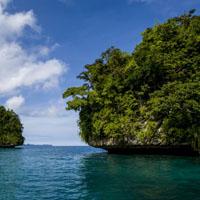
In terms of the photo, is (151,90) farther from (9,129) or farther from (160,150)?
(9,129)

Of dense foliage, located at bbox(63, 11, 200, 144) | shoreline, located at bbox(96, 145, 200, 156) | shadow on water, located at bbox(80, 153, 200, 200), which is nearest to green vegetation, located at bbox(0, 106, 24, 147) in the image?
dense foliage, located at bbox(63, 11, 200, 144)

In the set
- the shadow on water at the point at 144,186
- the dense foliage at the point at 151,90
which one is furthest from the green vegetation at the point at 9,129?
the shadow on water at the point at 144,186

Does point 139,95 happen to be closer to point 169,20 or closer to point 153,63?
point 153,63

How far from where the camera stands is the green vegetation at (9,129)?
3723 inches

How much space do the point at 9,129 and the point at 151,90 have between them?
6487 centimetres

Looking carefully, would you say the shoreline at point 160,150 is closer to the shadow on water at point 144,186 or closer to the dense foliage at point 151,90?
the dense foliage at point 151,90

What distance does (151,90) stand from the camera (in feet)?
130

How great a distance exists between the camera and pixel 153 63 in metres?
37.4

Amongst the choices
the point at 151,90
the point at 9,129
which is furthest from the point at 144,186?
the point at 9,129

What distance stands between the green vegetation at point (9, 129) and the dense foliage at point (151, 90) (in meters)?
56.1

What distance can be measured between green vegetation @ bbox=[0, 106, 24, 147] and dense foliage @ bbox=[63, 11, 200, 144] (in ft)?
184

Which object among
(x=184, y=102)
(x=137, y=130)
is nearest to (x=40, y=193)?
(x=184, y=102)

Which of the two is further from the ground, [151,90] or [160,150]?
[151,90]

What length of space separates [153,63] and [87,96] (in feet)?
34.0
